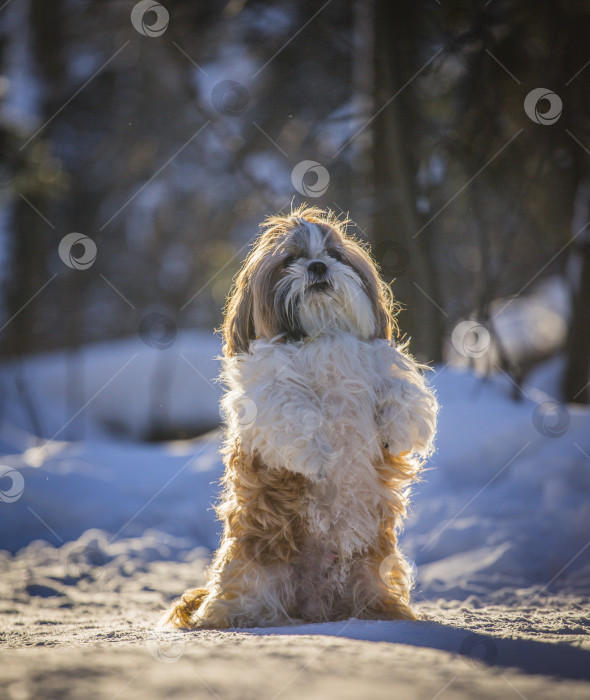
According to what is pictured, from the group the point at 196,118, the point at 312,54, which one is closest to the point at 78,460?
the point at 196,118

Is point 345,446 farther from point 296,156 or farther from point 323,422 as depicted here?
point 296,156

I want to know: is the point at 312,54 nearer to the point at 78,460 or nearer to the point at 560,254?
the point at 560,254

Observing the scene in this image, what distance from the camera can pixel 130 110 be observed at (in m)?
6.83

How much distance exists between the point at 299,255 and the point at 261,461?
76 cm

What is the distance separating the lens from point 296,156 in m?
5.87

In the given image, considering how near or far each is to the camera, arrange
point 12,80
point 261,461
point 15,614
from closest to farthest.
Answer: point 261,461
point 15,614
point 12,80

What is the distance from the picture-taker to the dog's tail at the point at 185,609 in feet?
7.07
